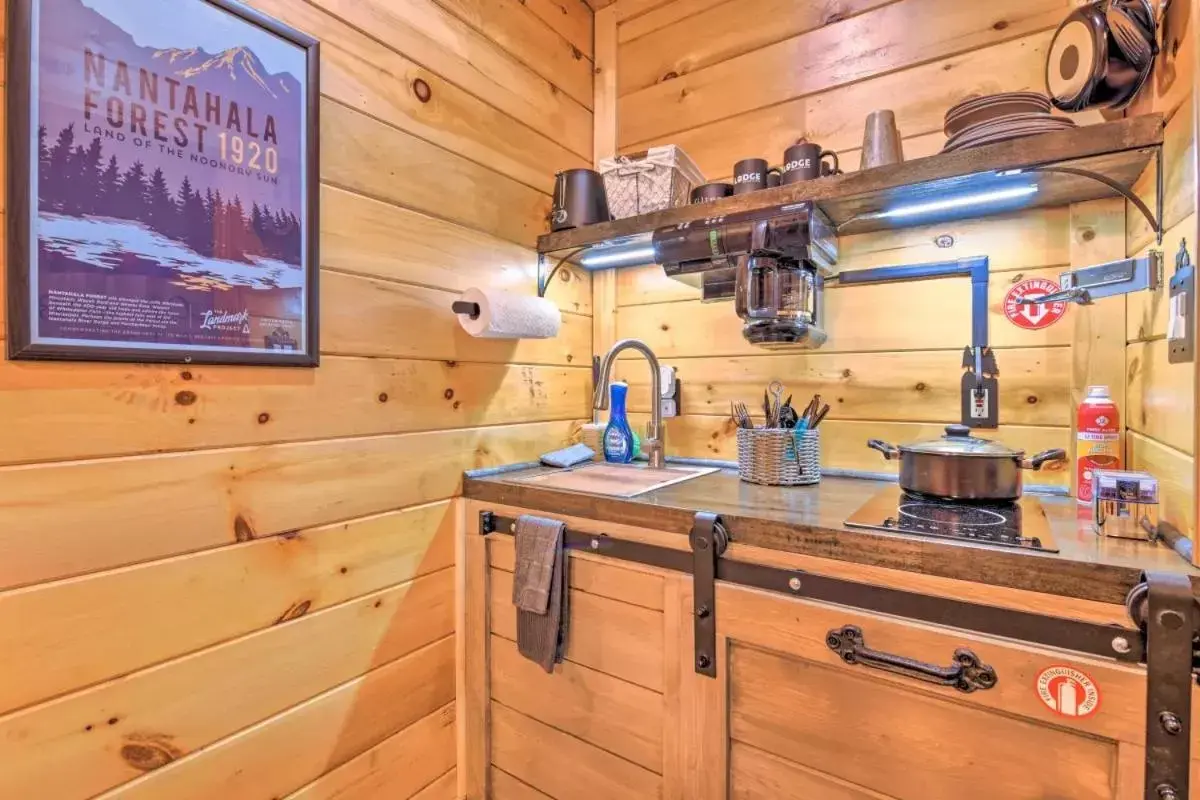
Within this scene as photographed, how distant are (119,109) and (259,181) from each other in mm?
213

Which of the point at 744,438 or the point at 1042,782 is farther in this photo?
the point at 744,438

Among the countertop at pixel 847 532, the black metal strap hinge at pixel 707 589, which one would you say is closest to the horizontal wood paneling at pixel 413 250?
the countertop at pixel 847 532

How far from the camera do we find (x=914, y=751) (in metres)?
0.85

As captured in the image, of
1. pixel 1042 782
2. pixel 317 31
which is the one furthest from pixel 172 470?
pixel 1042 782

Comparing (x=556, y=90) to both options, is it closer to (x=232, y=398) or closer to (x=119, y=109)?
(x=119, y=109)

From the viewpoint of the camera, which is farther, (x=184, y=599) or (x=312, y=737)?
(x=312, y=737)

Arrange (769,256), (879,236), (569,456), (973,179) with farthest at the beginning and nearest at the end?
(569,456) → (879,236) → (769,256) → (973,179)

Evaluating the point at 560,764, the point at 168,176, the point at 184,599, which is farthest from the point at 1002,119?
the point at 184,599

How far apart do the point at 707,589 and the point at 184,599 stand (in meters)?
0.89

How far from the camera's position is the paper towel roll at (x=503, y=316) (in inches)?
54.2

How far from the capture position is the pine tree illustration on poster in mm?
834

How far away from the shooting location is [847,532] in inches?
36.0

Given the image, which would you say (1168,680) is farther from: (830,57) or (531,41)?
(531,41)

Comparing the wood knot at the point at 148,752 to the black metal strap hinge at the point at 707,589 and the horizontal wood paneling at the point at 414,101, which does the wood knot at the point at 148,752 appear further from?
the horizontal wood paneling at the point at 414,101
